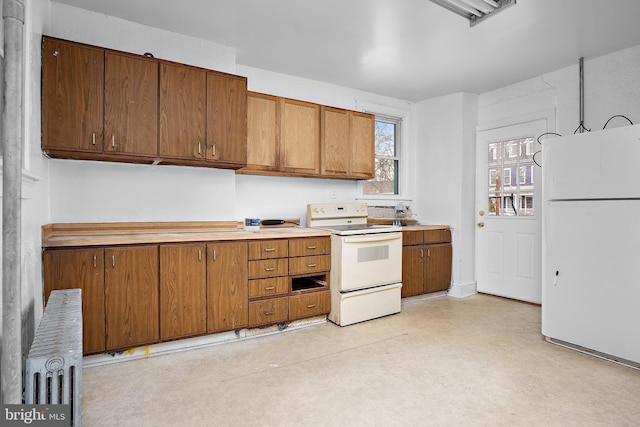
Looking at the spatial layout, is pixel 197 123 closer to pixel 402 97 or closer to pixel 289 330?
pixel 289 330

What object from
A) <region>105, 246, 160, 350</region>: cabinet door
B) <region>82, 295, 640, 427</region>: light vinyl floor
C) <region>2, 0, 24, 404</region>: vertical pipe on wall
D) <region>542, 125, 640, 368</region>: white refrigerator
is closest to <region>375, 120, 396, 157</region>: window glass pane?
<region>542, 125, 640, 368</region>: white refrigerator

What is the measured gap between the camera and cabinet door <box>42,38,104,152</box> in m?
2.38

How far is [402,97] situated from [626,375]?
3786 millimetres

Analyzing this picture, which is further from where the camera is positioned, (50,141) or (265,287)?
(265,287)

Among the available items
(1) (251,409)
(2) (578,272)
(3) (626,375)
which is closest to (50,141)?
(1) (251,409)

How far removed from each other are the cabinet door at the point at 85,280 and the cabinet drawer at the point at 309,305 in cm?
148

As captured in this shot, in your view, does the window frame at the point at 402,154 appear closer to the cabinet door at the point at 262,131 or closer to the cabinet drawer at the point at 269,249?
the cabinet door at the point at 262,131

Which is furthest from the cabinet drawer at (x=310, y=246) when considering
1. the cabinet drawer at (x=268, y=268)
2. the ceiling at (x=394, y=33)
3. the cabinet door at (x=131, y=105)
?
the ceiling at (x=394, y=33)

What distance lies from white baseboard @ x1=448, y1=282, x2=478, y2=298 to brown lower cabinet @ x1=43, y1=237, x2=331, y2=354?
6.83 feet

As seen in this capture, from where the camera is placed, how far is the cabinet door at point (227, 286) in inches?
109

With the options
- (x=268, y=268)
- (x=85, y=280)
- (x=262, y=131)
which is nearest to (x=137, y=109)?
(x=262, y=131)

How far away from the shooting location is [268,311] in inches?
120

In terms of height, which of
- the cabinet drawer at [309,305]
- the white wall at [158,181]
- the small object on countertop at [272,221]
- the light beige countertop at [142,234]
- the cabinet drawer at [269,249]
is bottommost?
the cabinet drawer at [309,305]

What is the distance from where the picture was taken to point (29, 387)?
105cm
